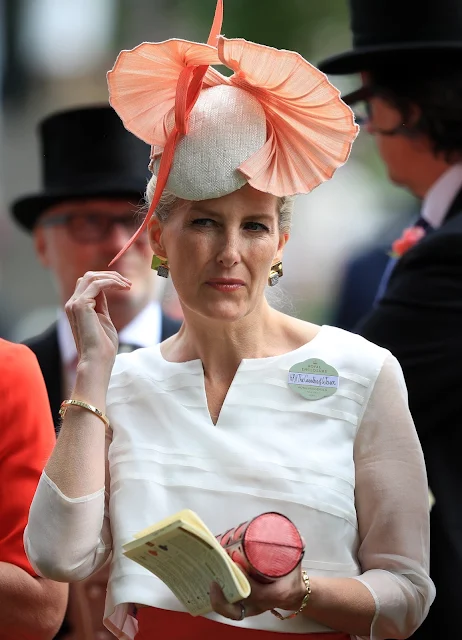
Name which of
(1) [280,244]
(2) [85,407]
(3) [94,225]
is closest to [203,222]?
(1) [280,244]

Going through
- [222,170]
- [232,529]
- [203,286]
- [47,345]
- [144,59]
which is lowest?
[47,345]

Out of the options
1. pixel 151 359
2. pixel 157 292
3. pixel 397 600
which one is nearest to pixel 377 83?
pixel 157 292

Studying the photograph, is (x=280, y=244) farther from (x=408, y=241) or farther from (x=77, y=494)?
(x=408, y=241)

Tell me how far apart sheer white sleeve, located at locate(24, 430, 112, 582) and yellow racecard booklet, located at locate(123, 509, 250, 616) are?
24 centimetres

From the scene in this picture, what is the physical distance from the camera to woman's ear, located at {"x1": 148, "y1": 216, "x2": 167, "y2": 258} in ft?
8.96

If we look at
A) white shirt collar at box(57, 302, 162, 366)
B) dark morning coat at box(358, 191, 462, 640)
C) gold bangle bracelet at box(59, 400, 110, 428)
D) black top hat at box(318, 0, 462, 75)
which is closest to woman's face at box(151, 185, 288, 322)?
Answer: gold bangle bracelet at box(59, 400, 110, 428)

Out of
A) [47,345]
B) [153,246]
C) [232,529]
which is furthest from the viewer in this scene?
[47,345]

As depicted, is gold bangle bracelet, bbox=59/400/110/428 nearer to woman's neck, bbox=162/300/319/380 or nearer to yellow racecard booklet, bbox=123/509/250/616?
woman's neck, bbox=162/300/319/380

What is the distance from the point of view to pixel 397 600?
2.48 metres

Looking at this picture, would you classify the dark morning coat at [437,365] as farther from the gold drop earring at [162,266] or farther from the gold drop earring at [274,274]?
the gold drop earring at [162,266]

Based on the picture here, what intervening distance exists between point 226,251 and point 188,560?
2.15ft

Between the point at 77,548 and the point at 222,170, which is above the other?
the point at 222,170

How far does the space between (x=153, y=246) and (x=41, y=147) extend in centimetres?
204

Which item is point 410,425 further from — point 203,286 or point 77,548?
point 77,548
